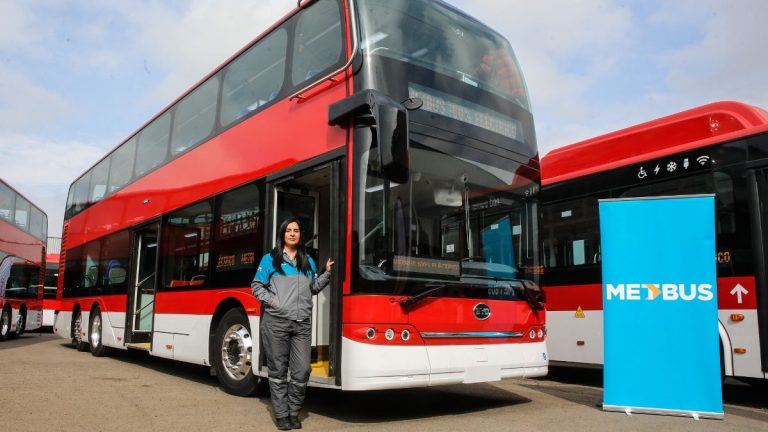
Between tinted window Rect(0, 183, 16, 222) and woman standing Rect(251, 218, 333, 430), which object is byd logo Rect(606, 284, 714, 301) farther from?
tinted window Rect(0, 183, 16, 222)

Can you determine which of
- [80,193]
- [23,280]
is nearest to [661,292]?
[80,193]

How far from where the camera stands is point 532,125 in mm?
7348

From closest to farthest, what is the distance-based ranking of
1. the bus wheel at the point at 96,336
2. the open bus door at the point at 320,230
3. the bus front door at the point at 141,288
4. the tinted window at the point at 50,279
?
1. the open bus door at the point at 320,230
2. the bus front door at the point at 141,288
3. the bus wheel at the point at 96,336
4. the tinted window at the point at 50,279

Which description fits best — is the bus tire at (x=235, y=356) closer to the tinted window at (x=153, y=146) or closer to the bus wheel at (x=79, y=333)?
the tinted window at (x=153, y=146)

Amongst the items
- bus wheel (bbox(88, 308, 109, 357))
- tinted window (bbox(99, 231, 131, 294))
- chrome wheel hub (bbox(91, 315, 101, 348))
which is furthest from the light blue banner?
chrome wheel hub (bbox(91, 315, 101, 348))

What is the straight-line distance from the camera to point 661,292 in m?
6.36

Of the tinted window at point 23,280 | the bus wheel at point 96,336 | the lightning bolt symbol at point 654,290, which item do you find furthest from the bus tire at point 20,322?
the lightning bolt symbol at point 654,290

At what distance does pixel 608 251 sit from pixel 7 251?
56.6 feet

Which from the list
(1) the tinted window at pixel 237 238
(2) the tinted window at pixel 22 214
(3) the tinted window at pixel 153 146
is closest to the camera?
(1) the tinted window at pixel 237 238

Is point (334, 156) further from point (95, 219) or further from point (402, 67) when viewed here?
point (95, 219)

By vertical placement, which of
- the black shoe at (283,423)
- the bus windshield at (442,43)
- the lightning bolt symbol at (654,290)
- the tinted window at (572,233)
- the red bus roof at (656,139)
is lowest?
the black shoe at (283,423)

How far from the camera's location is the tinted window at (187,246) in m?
8.62

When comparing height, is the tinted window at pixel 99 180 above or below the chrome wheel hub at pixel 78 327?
above

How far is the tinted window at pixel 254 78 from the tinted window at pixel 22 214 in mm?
14402
